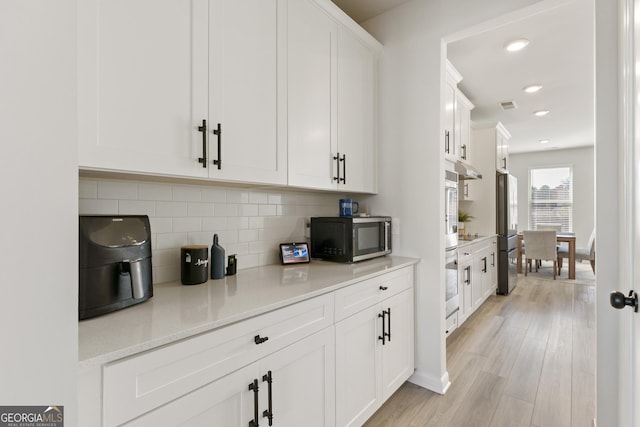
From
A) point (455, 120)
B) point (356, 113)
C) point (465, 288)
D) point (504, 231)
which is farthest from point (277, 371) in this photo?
point (504, 231)

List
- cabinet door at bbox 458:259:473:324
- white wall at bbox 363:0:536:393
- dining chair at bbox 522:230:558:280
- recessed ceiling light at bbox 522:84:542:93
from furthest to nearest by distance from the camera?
dining chair at bbox 522:230:558:280, recessed ceiling light at bbox 522:84:542:93, cabinet door at bbox 458:259:473:324, white wall at bbox 363:0:536:393

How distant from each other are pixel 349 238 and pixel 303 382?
90cm

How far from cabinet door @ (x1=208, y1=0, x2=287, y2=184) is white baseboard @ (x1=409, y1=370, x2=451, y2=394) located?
5.64 feet

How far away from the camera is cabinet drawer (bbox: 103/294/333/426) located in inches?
30.5

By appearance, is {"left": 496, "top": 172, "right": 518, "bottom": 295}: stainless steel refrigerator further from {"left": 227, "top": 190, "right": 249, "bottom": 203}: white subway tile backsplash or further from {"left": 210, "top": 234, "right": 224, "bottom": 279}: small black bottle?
{"left": 210, "top": 234, "right": 224, "bottom": 279}: small black bottle

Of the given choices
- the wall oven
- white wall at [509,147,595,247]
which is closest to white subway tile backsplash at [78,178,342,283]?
the wall oven

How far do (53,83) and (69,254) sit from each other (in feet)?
1.00

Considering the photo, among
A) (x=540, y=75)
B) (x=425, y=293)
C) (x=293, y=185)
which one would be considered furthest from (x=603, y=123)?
(x=540, y=75)

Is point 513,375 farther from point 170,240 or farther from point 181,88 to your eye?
point 181,88

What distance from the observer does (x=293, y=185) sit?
1.72 metres

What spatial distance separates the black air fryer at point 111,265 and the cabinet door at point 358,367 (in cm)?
90

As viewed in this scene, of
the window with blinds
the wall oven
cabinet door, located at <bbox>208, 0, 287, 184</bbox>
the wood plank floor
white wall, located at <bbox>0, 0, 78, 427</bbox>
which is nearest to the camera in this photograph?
white wall, located at <bbox>0, 0, 78, 427</bbox>

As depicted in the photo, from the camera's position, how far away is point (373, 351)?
177cm

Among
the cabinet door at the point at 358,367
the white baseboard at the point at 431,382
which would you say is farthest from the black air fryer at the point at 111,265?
the white baseboard at the point at 431,382
